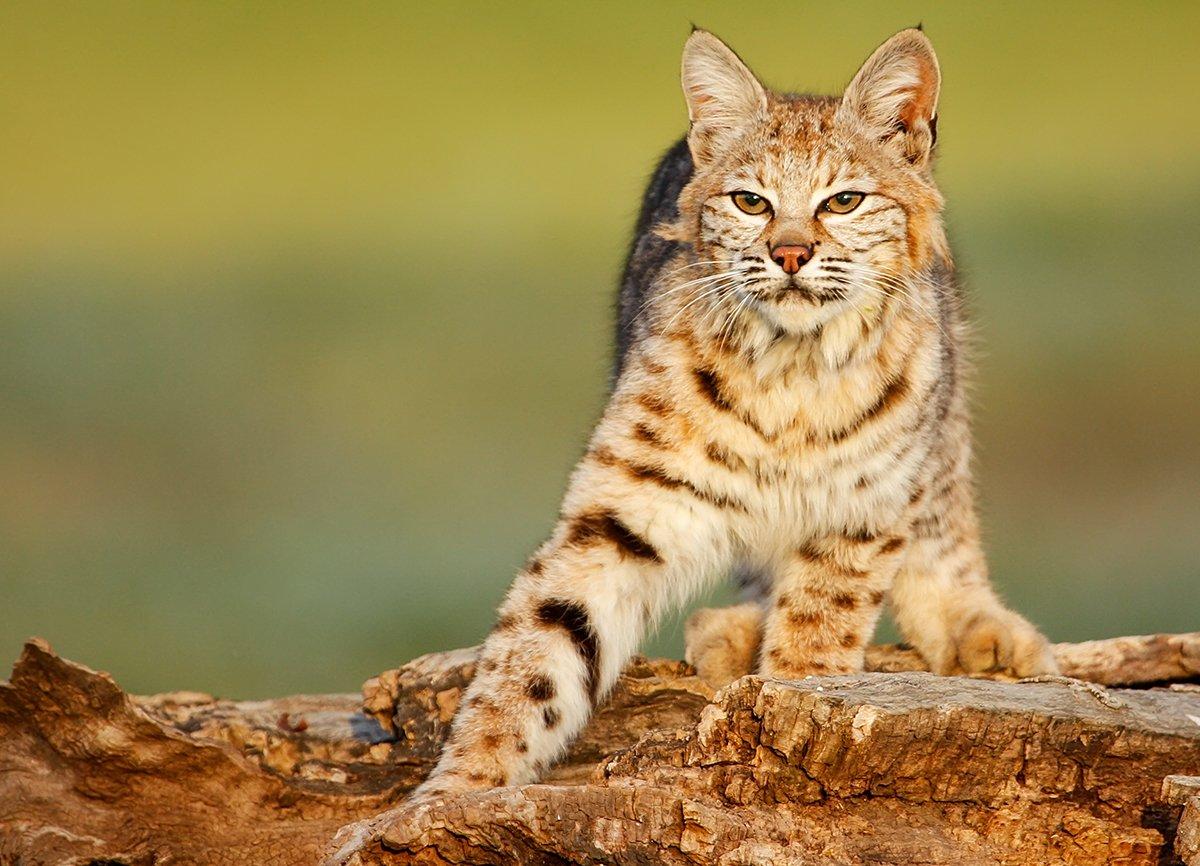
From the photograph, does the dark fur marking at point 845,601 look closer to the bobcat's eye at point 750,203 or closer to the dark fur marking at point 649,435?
the dark fur marking at point 649,435

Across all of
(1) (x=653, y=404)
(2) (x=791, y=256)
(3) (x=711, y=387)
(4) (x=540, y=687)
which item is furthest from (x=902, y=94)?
(4) (x=540, y=687)

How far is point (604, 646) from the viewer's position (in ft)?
18.6

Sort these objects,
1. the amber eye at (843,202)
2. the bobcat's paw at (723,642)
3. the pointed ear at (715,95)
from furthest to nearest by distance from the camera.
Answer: the bobcat's paw at (723,642) → the pointed ear at (715,95) → the amber eye at (843,202)

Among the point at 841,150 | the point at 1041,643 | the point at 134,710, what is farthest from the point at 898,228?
the point at 134,710

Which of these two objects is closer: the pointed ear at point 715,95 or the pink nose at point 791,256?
the pink nose at point 791,256

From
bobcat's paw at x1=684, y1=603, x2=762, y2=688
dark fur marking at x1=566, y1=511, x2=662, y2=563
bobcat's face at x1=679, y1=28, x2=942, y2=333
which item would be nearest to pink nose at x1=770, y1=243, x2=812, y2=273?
bobcat's face at x1=679, y1=28, x2=942, y2=333

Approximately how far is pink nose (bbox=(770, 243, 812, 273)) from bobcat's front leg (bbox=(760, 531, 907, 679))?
3.67 ft

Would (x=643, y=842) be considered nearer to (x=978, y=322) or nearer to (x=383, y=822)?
(x=383, y=822)

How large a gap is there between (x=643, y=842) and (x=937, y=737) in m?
0.79

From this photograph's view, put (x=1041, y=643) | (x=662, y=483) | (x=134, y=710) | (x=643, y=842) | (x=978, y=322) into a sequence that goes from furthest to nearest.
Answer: (x=978, y=322), (x=1041, y=643), (x=662, y=483), (x=134, y=710), (x=643, y=842)

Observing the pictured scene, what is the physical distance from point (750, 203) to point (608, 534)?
1.18m

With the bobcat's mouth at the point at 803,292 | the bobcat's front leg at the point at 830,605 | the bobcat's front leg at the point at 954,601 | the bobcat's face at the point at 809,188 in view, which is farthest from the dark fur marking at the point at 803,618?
the bobcat's mouth at the point at 803,292

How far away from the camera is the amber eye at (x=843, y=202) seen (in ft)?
17.8

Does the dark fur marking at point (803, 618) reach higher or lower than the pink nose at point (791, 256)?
lower
